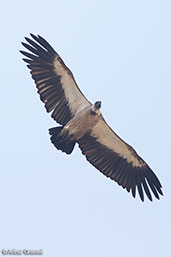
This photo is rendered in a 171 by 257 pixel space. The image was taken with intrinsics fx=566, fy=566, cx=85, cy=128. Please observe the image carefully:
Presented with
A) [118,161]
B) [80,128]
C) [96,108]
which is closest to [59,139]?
[80,128]

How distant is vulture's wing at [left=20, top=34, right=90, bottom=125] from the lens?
13273mm

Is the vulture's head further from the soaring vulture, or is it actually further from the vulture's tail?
the vulture's tail

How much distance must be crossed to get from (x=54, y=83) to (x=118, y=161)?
99.5 inches

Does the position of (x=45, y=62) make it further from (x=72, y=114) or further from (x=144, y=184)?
(x=144, y=184)

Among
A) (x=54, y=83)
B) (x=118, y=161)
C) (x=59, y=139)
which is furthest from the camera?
(x=118, y=161)

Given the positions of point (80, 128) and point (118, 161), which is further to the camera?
point (118, 161)

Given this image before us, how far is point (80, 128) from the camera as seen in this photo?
13156 mm

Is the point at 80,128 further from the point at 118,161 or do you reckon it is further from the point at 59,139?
the point at 118,161

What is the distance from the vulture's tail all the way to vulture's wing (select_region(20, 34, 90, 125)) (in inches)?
17.6

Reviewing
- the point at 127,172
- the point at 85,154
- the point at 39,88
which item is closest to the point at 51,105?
the point at 39,88

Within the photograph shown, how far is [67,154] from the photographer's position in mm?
13031

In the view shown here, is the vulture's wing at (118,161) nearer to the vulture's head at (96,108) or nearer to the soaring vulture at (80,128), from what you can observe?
the soaring vulture at (80,128)

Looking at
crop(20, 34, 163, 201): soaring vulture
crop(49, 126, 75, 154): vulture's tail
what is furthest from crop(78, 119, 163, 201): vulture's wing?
crop(49, 126, 75, 154): vulture's tail

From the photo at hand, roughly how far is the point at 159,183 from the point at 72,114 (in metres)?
2.80
